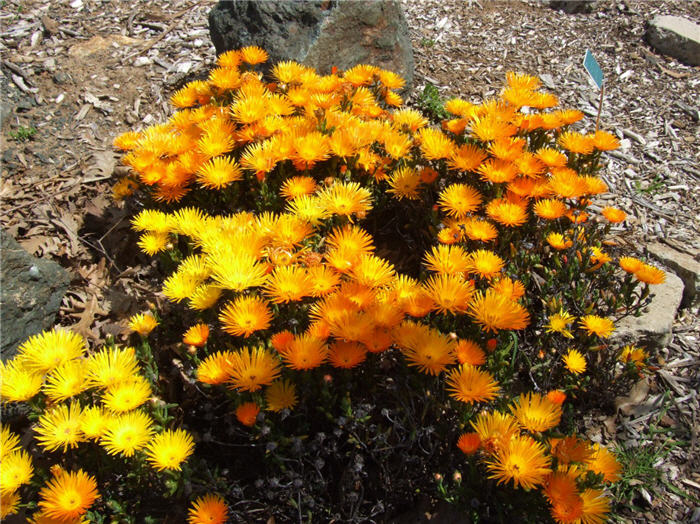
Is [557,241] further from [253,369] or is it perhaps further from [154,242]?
[154,242]

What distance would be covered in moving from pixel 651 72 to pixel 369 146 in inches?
144

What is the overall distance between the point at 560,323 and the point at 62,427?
5.99 feet

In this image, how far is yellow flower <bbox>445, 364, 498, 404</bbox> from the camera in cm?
163

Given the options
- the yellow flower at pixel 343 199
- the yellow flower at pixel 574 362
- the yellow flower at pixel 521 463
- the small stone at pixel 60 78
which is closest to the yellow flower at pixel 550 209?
→ the yellow flower at pixel 574 362

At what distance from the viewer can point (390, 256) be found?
9.07 feet

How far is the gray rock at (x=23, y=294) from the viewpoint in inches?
92.4

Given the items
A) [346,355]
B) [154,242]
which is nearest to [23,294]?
[154,242]

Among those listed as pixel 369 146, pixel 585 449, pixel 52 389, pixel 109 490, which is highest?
pixel 369 146

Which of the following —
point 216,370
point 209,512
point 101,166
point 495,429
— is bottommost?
point 101,166

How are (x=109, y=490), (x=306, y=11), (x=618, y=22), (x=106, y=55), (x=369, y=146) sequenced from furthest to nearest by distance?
(x=618, y=22)
(x=106, y=55)
(x=306, y=11)
(x=369, y=146)
(x=109, y=490)

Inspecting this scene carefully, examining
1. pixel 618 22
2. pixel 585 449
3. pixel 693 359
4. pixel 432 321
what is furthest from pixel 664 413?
pixel 618 22

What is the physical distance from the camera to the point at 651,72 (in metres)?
4.77

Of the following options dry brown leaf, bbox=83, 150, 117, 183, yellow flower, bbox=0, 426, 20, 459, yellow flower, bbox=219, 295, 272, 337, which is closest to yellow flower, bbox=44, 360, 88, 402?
yellow flower, bbox=0, 426, 20, 459

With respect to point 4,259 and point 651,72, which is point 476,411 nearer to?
point 4,259
